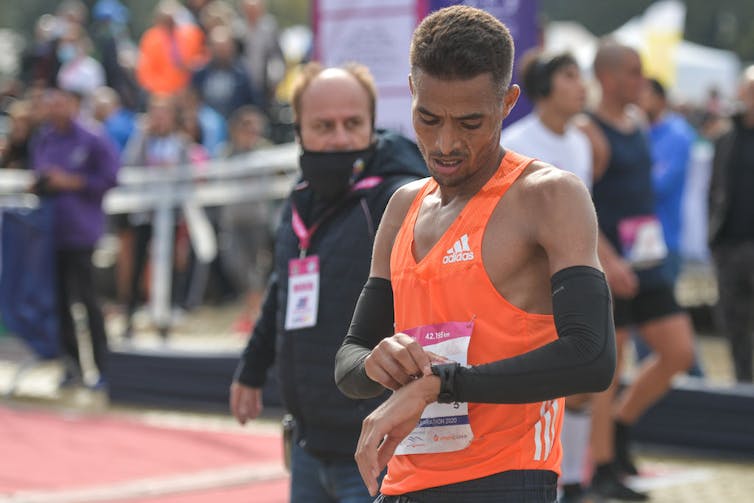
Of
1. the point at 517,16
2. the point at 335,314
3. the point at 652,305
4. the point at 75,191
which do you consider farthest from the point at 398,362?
the point at 75,191

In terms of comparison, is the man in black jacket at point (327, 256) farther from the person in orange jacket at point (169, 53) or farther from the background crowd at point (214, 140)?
the person in orange jacket at point (169, 53)

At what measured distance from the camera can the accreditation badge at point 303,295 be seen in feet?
12.5

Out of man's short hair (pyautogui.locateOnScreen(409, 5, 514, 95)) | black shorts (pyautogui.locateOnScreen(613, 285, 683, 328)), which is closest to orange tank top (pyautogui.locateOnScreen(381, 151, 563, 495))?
man's short hair (pyautogui.locateOnScreen(409, 5, 514, 95))

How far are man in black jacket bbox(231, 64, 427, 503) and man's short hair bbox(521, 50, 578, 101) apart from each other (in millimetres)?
2026

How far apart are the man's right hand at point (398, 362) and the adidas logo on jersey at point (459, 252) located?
0.21 m

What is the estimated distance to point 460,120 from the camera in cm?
249

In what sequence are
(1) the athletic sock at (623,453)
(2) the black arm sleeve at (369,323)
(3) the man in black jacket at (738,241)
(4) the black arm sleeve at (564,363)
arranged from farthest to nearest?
1. (3) the man in black jacket at (738,241)
2. (1) the athletic sock at (623,453)
3. (2) the black arm sleeve at (369,323)
4. (4) the black arm sleeve at (564,363)

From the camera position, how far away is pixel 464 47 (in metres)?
2.46

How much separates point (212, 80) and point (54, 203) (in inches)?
185

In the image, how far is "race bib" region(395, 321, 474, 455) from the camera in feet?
8.23

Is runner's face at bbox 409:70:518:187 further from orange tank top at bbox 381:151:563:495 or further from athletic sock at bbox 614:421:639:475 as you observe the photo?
athletic sock at bbox 614:421:639:475

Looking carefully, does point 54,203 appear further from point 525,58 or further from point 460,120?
point 460,120

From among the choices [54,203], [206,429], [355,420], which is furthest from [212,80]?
[355,420]

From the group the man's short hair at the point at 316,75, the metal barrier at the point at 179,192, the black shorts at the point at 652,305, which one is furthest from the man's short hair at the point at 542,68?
the metal barrier at the point at 179,192
